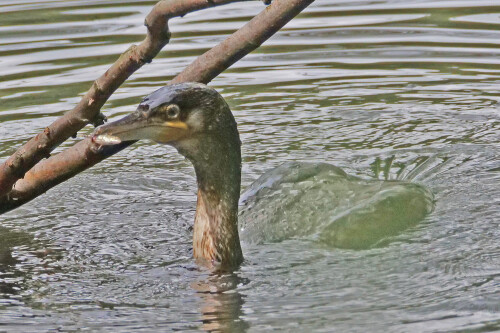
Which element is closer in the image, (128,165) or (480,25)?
(128,165)

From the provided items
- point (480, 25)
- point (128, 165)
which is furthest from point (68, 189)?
point (480, 25)

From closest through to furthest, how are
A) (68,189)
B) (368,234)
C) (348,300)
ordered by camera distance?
1. (348,300)
2. (368,234)
3. (68,189)

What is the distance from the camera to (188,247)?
6.58 m

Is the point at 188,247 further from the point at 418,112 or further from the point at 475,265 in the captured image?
the point at 418,112

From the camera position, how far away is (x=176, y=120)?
5742mm

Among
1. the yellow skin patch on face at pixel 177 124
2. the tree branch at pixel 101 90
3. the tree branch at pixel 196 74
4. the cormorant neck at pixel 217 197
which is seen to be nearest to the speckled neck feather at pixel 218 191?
the cormorant neck at pixel 217 197

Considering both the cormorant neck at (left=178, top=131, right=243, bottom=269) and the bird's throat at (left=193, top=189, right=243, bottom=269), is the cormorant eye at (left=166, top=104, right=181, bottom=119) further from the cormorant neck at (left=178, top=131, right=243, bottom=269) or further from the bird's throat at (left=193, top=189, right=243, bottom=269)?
the bird's throat at (left=193, top=189, right=243, bottom=269)

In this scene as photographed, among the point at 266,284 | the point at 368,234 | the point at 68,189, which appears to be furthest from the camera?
the point at 68,189

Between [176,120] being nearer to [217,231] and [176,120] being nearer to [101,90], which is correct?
[101,90]

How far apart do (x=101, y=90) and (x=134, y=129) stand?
12.5 inches

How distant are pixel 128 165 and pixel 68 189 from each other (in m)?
0.62

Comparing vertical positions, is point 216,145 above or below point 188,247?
above

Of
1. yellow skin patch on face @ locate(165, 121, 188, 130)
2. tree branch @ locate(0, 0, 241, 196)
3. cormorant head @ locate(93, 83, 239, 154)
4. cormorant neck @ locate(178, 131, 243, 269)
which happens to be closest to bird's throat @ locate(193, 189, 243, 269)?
cormorant neck @ locate(178, 131, 243, 269)

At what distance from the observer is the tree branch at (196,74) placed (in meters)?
5.80
